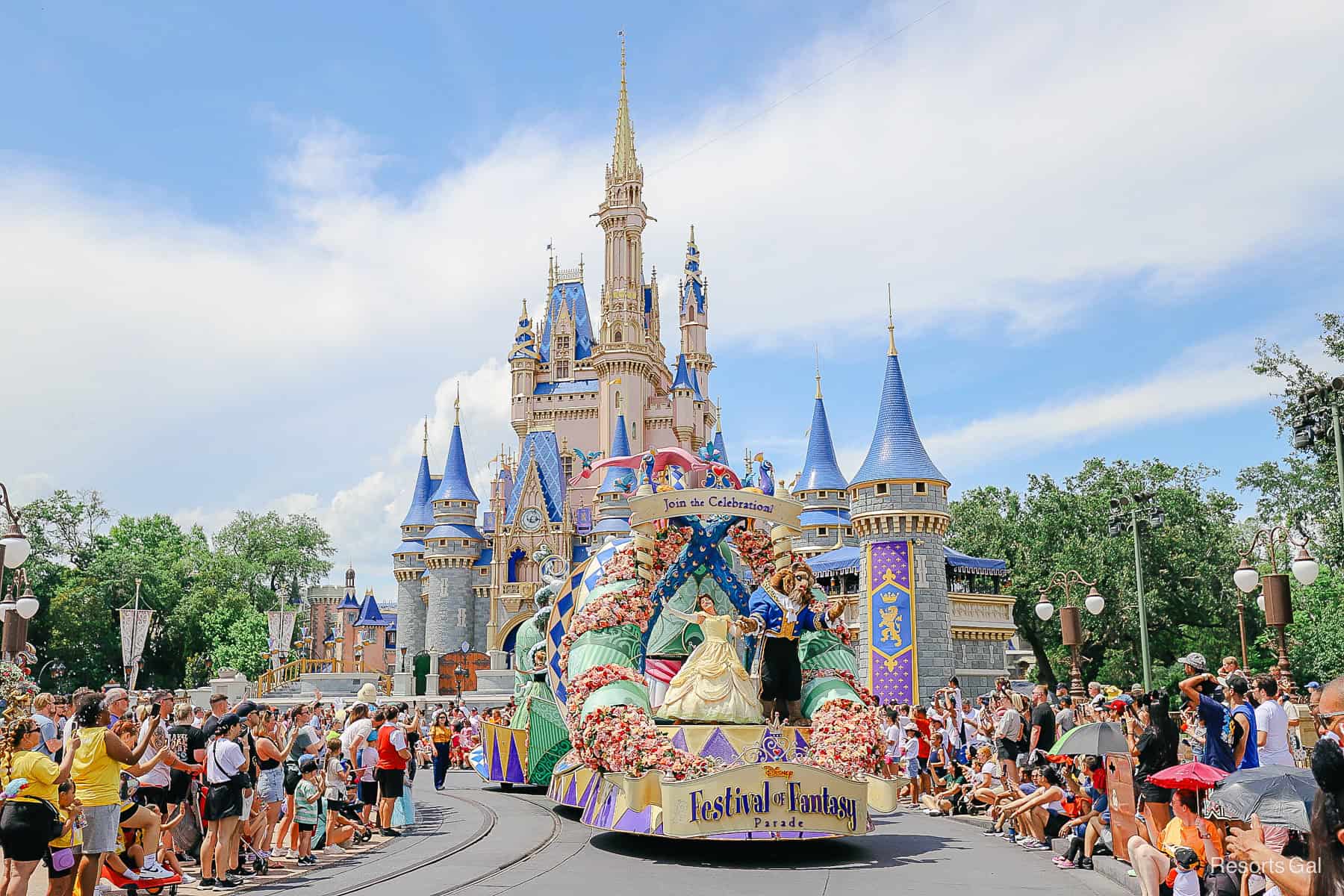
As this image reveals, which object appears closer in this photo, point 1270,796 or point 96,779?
point 1270,796

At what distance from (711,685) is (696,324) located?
5982 cm

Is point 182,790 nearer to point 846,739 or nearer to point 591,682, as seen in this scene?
point 591,682

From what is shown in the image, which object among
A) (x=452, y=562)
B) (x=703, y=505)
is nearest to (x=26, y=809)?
(x=703, y=505)

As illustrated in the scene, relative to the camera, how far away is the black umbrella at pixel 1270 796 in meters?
5.34

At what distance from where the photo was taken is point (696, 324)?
7025cm

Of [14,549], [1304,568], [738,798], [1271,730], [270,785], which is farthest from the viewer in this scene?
[1304,568]

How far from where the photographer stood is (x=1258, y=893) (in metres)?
6.47

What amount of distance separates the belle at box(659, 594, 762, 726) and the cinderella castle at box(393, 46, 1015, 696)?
23.3m

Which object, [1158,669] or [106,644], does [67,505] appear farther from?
[1158,669]

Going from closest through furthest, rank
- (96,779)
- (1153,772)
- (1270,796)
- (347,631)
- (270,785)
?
(1270,796) → (96,779) → (1153,772) → (270,785) → (347,631)

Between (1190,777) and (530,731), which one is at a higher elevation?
(1190,777)

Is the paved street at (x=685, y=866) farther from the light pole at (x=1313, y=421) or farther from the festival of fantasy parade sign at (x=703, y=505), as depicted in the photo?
the light pole at (x=1313, y=421)

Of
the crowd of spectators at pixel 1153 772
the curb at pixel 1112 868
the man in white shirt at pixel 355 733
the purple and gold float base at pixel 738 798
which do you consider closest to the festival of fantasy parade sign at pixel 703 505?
the purple and gold float base at pixel 738 798

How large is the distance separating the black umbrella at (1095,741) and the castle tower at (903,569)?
55.4 ft
